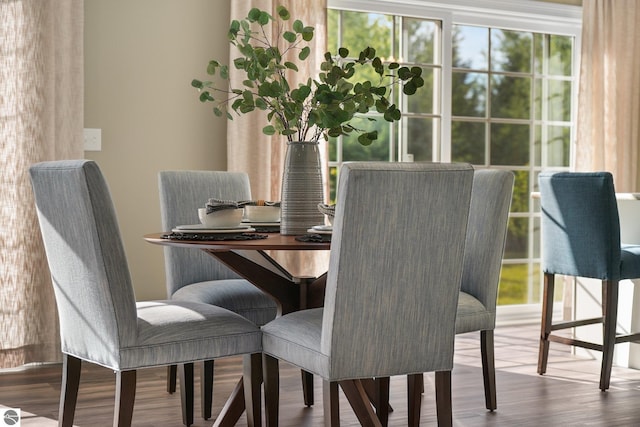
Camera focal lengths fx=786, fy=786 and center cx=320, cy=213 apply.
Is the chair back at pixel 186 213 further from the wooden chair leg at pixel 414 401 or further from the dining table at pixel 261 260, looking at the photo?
the wooden chair leg at pixel 414 401

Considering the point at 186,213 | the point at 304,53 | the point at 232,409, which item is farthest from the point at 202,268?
the point at 304,53

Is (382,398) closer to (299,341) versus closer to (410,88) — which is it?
(299,341)

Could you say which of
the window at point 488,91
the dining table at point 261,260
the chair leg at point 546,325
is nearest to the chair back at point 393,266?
the dining table at point 261,260

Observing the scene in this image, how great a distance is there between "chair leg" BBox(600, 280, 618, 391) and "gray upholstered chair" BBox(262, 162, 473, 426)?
1.65m

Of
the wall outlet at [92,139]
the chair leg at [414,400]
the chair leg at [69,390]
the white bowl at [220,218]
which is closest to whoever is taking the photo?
the chair leg at [69,390]

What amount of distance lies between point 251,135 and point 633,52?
113 inches

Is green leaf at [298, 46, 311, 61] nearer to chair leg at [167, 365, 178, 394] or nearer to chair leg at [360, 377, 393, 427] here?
chair leg at [360, 377, 393, 427]

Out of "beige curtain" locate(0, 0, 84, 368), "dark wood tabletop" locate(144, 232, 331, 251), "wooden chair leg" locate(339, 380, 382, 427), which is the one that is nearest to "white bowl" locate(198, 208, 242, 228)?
"dark wood tabletop" locate(144, 232, 331, 251)

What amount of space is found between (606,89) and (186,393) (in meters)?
3.80

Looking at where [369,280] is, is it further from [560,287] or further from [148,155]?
[560,287]

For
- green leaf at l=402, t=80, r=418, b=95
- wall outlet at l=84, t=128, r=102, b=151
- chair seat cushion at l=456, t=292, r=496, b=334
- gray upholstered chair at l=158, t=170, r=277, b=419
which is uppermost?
green leaf at l=402, t=80, r=418, b=95

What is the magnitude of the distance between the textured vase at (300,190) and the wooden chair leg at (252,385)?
1.51ft

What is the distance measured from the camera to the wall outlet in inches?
164

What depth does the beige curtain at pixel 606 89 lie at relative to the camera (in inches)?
Result: 213
